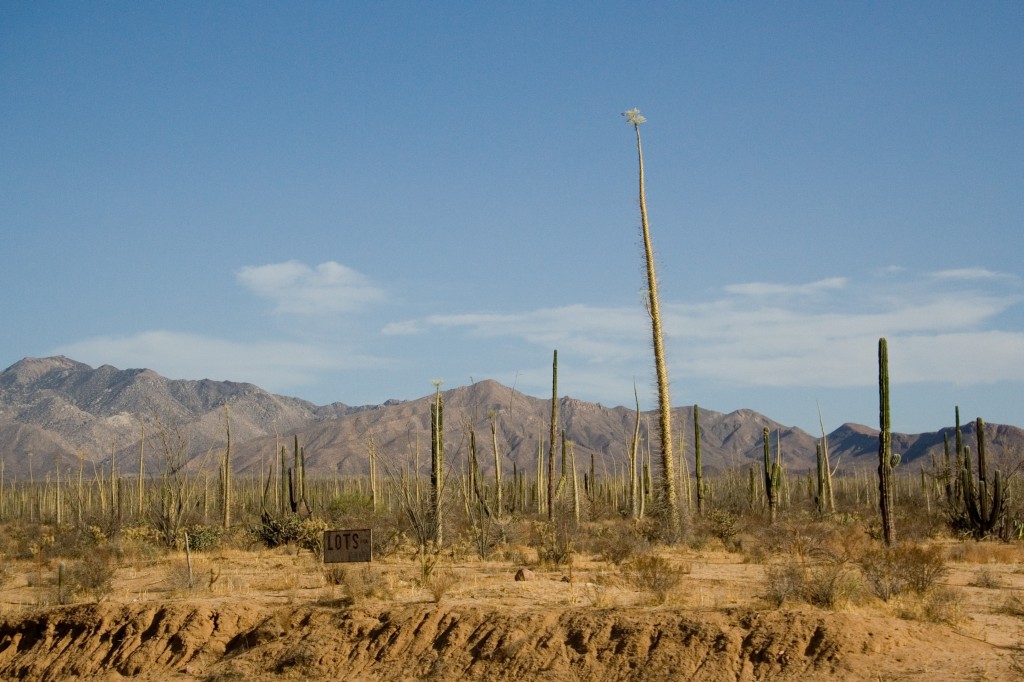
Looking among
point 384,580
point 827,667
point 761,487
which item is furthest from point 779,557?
point 761,487

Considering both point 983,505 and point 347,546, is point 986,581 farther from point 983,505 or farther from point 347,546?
point 347,546

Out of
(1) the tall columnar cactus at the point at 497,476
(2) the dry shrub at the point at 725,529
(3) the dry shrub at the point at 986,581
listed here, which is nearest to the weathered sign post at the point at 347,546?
(1) the tall columnar cactus at the point at 497,476

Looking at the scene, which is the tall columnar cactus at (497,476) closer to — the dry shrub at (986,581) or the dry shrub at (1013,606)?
the dry shrub at (986,581)

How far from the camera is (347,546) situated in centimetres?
1791

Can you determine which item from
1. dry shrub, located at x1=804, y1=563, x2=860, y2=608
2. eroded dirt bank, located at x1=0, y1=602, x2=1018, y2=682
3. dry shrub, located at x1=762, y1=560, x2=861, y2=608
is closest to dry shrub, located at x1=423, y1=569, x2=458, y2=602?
eroded dirt bank, located at x1=0, y1=602, x2=1018, y2=682

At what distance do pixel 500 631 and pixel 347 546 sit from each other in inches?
165

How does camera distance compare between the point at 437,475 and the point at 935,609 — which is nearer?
the point at 935,609

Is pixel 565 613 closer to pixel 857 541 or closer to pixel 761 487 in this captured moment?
pixel 857 541

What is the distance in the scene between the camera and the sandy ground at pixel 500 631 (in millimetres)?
12953

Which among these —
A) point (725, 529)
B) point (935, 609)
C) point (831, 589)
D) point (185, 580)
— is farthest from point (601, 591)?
point (725, 529)

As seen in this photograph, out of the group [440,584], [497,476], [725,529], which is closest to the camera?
[440,584]

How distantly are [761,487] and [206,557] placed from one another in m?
39.7

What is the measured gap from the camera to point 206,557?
89.2 feet

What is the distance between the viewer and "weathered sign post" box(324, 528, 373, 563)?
58.4 ft
